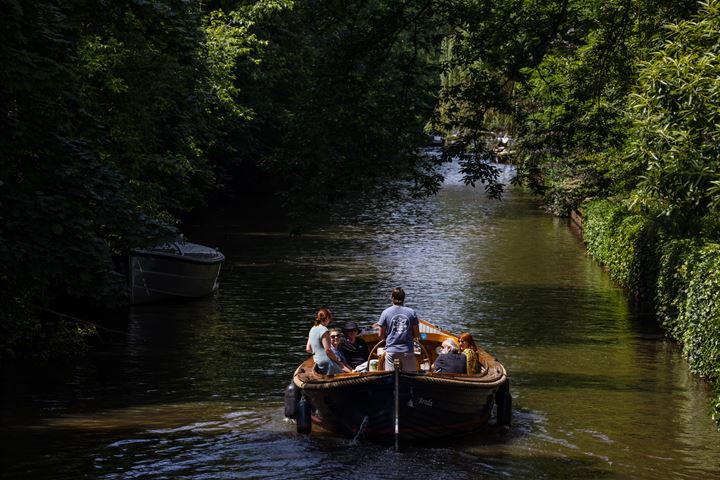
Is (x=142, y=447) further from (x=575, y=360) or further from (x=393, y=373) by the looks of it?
(x=575, y=360)

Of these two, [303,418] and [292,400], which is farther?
[292,400]

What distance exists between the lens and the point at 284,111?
55.2 metres

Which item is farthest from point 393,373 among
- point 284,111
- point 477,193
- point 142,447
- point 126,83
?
point 477,193

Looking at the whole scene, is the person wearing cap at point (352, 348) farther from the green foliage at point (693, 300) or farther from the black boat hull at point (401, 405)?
the green foliage at point (693, 300)

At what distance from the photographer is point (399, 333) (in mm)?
15867

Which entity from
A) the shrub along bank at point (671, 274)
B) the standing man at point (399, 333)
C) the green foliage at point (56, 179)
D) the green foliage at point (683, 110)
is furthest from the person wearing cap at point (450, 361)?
the green foliage at point (56, 179)

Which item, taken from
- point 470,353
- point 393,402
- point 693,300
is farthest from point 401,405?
point 693,300

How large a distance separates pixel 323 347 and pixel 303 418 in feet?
3.57

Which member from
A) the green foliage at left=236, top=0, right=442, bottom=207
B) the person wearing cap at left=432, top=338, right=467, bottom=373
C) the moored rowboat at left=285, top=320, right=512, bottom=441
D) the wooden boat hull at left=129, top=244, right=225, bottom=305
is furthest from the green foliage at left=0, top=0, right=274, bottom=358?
the person wearing cap at left=432, top=338, right=467, bottom=373

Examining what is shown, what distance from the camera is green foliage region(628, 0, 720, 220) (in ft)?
61.1

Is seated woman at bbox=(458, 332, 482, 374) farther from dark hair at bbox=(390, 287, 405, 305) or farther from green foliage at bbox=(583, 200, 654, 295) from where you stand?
green foliage at bbox=(583, 200, 654, 295)

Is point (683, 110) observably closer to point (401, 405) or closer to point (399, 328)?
point (399, 328)

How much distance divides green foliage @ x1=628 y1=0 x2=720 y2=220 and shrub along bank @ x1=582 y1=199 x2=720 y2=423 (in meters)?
1.52

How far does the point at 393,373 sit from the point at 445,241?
2759 centimetres
